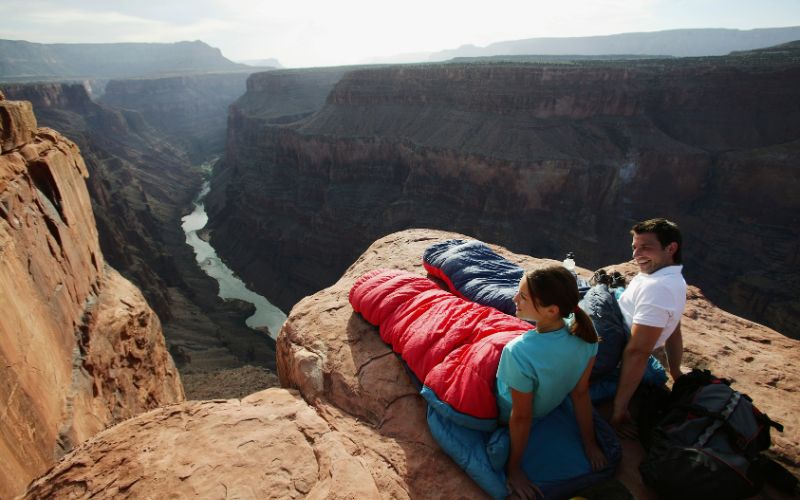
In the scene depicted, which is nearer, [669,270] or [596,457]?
[596,457]

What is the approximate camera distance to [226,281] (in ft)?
115

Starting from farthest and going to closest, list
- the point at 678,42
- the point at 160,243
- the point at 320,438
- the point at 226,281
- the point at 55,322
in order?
the point at 678,42 → the point at 160,243 → the point at 226,281 → the point at 55,322 → the point at 320,438

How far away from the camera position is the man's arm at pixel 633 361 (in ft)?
11.7

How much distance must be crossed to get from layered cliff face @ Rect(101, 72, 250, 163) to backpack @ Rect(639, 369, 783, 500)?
8923 cm

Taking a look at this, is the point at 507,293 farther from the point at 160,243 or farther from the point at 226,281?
the point at 160,243

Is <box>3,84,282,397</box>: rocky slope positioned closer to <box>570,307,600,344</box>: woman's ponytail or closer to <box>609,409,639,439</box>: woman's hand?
<box>609,409,639,439</box>: woman's hand

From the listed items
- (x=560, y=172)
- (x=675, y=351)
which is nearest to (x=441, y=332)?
(x=675, y=351)

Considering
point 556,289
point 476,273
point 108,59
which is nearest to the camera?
point 556,289

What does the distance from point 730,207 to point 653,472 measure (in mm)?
31706

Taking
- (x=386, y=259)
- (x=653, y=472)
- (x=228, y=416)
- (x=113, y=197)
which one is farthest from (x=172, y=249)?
(x=653, y=472)

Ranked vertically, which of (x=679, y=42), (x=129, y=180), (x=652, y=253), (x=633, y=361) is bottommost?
(x=129, y=180)

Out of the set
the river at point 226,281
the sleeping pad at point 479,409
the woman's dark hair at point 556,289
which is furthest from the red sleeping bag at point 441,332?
the river at point 226,281

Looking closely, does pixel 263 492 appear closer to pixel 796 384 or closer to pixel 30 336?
pixel 30 336

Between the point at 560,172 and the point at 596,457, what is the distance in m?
29.5
